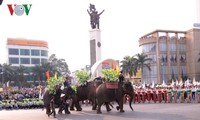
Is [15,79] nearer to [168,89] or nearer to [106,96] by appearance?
[168,89]

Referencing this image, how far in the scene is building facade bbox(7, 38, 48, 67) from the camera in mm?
85500

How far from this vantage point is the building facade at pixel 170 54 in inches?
2721

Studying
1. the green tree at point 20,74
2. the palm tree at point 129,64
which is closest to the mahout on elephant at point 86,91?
the palm tree at point 129,64

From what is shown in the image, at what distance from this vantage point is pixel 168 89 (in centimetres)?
2289

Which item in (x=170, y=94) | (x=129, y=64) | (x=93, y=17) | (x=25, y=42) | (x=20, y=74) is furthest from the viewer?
(x=25, y=42)

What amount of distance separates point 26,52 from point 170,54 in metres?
40.2

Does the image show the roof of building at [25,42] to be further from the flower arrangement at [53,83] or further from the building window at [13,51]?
the flower arrangement at [53,83]

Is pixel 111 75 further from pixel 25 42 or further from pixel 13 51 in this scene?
pixel 25 42

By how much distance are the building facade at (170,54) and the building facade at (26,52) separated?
105 ft

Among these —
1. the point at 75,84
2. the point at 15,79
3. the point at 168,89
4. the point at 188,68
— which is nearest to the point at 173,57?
the point at 188,68

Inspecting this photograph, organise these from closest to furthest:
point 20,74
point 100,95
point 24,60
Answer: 1. point 100,95
2. point 20,74
3. point 24,60

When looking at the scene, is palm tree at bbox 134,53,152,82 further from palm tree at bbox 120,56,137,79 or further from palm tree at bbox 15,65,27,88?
palm tree at bbox 15,65,27,88

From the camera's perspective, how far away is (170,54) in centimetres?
7088

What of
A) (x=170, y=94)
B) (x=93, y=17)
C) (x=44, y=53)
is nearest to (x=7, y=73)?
(x=44, y=53)
